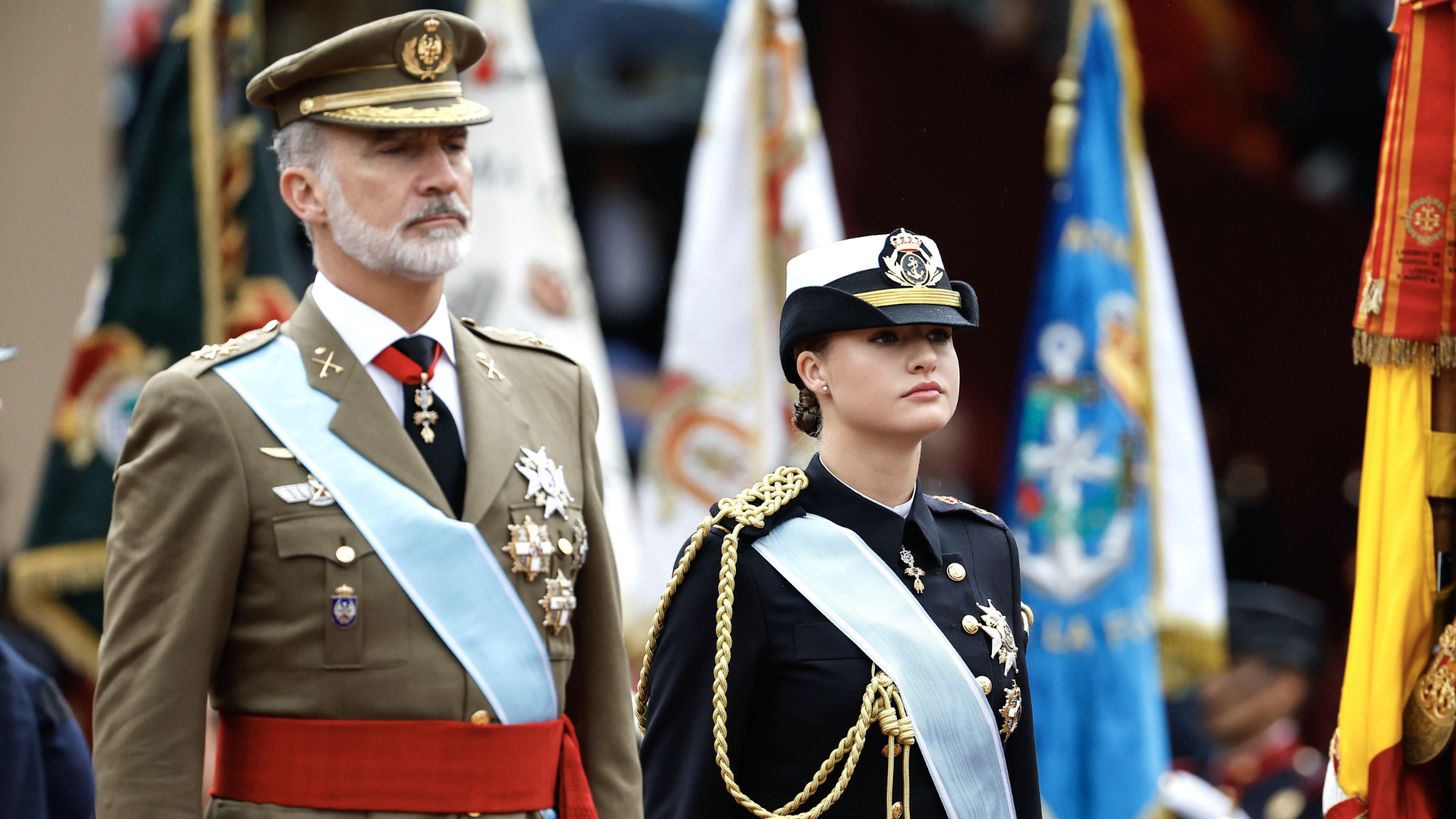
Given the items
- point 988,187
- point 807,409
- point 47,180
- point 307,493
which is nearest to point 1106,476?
point 988,187

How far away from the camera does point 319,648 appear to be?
3.67 metres

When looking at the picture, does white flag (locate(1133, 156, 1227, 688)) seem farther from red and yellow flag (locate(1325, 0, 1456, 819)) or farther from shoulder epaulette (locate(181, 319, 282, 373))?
shoulder epaulette (locate(181, 319, 282, 373))

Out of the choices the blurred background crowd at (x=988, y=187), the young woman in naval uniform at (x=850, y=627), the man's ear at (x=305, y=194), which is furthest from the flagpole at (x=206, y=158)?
the man's ear at (x=305, y=194)

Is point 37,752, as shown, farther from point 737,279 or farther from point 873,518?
point 737,279

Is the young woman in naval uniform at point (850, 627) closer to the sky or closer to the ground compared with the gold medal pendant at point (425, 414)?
closer to the ground

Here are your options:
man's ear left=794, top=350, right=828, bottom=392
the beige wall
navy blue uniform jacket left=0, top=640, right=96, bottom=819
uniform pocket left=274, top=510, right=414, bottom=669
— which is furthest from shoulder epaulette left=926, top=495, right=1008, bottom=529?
the beige wall

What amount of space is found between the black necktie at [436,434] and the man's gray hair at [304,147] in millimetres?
263

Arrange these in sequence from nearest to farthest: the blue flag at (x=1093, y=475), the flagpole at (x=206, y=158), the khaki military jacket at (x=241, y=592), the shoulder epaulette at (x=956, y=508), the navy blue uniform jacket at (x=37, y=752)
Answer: the khaki military jacket at (x=241, y=592), the shoulder epaulette at (x=956, y=508), the navy blue uniform jacket at (x=37, y=752), the blue flag at (x=1093, y=475), the flagpole at (x=206, y=158)

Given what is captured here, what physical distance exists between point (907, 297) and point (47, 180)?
5882 mm

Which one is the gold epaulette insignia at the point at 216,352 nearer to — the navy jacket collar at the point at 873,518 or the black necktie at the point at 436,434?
the black necktie at the point at 436,434

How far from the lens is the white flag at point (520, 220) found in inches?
302

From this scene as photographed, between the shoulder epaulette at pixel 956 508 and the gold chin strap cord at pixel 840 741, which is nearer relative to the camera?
the gold chin strap cord at pixel 840 741

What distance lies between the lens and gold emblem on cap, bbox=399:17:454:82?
3.95 m

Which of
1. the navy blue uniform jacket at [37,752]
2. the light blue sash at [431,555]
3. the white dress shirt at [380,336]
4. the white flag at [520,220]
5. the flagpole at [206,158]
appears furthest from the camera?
the white flag at [520,220]
